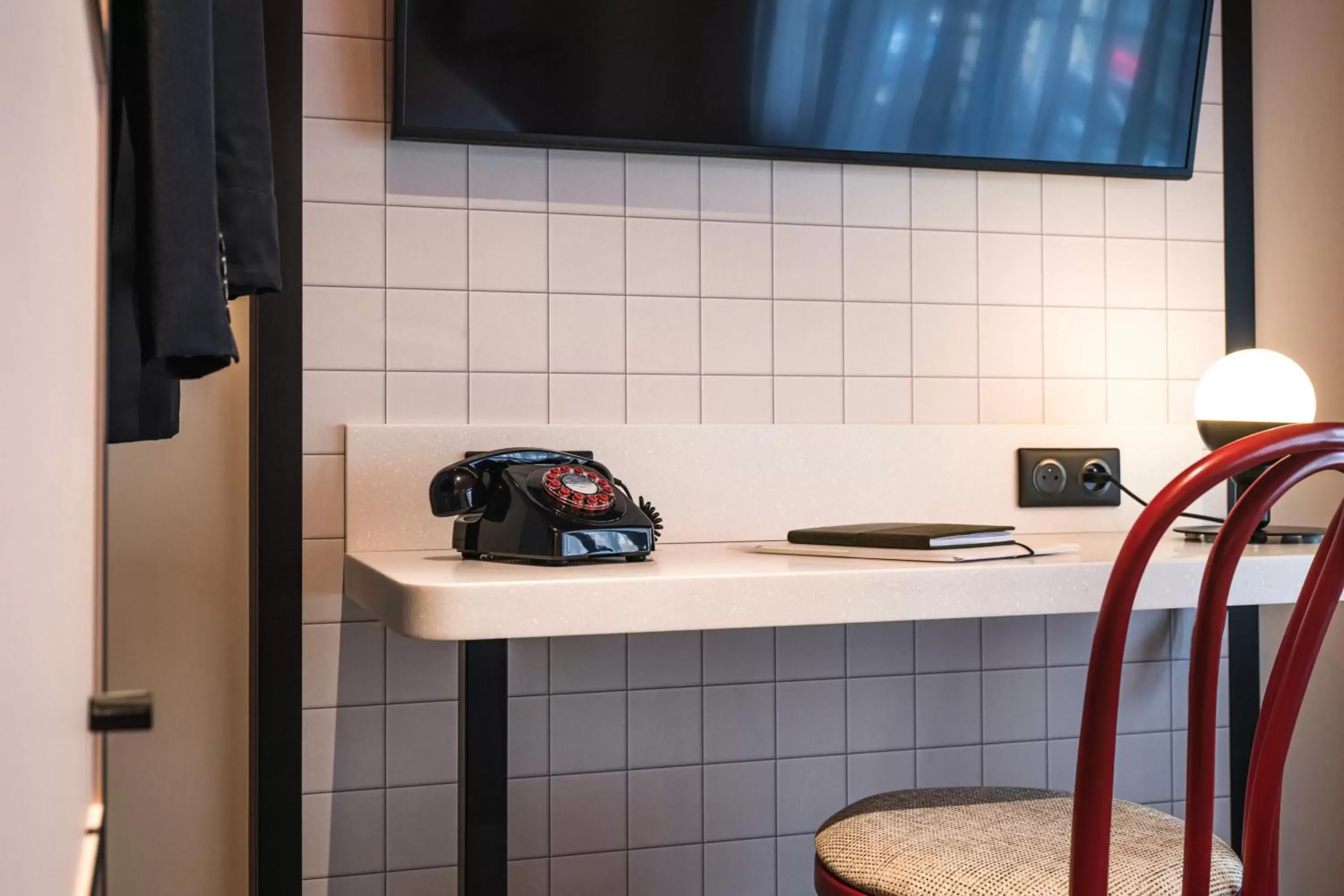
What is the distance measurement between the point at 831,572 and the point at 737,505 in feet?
1.80

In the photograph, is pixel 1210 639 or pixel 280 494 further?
pixel 280 494

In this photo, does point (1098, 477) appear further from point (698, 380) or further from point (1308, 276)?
point (698, 380)

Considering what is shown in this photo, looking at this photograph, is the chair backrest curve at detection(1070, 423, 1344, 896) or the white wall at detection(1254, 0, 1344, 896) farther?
the white wall at detection(1254, 0, 1344, 896)

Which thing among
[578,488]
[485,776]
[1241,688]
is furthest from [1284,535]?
[485,776]

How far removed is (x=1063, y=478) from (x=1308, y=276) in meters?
0.51

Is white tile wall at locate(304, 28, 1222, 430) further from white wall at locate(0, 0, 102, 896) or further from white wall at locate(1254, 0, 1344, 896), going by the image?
white wall at locate(0, 0, 102, 896)

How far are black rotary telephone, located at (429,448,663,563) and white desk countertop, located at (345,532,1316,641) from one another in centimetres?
2

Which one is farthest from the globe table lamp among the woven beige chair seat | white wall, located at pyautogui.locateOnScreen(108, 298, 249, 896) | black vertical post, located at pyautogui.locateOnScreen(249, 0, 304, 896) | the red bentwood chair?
white wall, located at pyautogui.locateOnScreen(108, 298, 249, 896)

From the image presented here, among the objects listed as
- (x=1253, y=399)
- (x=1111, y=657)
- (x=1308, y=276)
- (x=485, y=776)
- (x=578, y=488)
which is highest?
(x=1308, y=276)

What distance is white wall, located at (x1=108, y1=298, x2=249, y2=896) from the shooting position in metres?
1.70

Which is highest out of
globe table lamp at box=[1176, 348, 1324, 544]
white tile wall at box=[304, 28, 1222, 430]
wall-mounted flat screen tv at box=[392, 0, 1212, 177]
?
wall-mounted flat screen tv at box=[392, 0, 1212, 177]

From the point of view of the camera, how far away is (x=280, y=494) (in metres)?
1.62

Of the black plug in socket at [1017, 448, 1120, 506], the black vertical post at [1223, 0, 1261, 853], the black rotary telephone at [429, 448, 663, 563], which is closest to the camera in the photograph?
the black rotary telephone at [429, 448, 663, 563]

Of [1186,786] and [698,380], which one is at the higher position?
[698,380]
